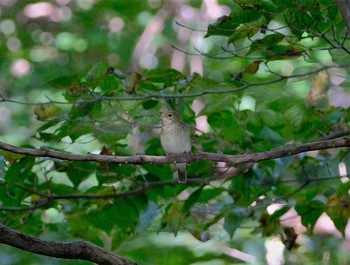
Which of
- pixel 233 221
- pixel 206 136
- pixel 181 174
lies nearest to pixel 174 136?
pixel 181 174

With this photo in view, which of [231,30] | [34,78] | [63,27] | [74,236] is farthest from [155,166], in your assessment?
[63,27]

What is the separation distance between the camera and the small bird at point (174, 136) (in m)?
3.76

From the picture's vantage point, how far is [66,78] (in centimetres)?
307

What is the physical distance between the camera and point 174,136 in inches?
154

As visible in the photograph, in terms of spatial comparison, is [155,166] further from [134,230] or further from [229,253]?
[229,253]

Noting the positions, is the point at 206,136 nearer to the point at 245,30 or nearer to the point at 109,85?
the point at 109,85

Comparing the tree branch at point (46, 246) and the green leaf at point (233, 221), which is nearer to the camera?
the tree branch at point (46, 246)

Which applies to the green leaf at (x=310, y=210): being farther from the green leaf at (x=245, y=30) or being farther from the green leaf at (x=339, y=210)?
the green leaf at (x=245, y=30)

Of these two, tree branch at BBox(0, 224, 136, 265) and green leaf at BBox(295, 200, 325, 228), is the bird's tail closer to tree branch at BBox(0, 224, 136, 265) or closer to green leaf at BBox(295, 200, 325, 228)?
green leaf at BBox(295, 200, 325, 228)

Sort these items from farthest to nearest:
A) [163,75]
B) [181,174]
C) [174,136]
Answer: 1. [174,136]
2. [181,174]
3. [163,75]

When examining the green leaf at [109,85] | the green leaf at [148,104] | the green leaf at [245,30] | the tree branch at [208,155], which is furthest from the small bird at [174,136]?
the tree branch at [208,155]

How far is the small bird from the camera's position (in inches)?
148

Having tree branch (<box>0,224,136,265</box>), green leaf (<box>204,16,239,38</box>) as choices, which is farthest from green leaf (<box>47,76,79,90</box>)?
tree branch (<box>0,224,136,265</box>)

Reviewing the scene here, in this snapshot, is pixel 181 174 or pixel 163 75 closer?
pixel 163 75
